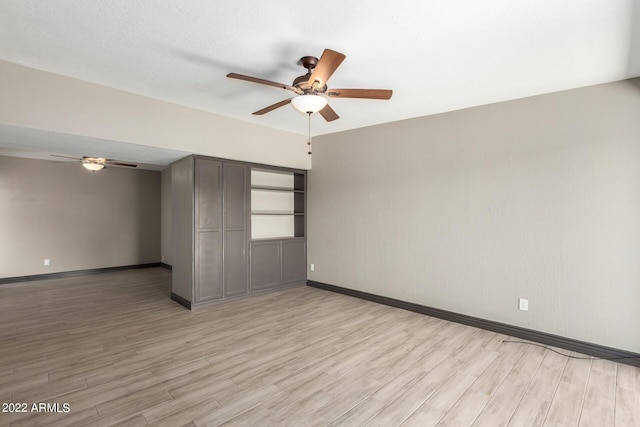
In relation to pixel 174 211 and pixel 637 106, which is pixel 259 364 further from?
pixel 637 106

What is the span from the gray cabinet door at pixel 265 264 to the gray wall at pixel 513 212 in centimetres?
129

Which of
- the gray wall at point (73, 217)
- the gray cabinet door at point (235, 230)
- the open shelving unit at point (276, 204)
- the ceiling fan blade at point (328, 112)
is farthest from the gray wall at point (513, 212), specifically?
the gray wall at point (73, 217)

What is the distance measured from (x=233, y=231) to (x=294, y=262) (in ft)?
4.33

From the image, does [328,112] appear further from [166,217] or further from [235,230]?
[166,217]

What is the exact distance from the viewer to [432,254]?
13.4ft

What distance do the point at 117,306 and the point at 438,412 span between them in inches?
173

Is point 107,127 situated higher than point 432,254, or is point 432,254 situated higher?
point 107,127

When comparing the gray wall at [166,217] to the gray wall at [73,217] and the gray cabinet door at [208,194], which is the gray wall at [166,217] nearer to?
the gray wall at [73,217]

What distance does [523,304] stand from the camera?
337 cm

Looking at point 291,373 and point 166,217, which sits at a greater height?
point 166,217

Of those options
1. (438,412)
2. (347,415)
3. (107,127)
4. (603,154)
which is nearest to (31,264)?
(107,127)

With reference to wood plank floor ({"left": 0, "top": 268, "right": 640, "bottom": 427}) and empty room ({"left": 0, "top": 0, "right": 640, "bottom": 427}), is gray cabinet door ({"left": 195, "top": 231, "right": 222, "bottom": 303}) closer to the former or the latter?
empty room ({"left": 0, "top": 0, "right": 640, "bottom": 427})

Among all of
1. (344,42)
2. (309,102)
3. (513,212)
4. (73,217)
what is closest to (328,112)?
(309,102)

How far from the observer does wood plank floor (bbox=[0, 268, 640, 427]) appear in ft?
6.84
